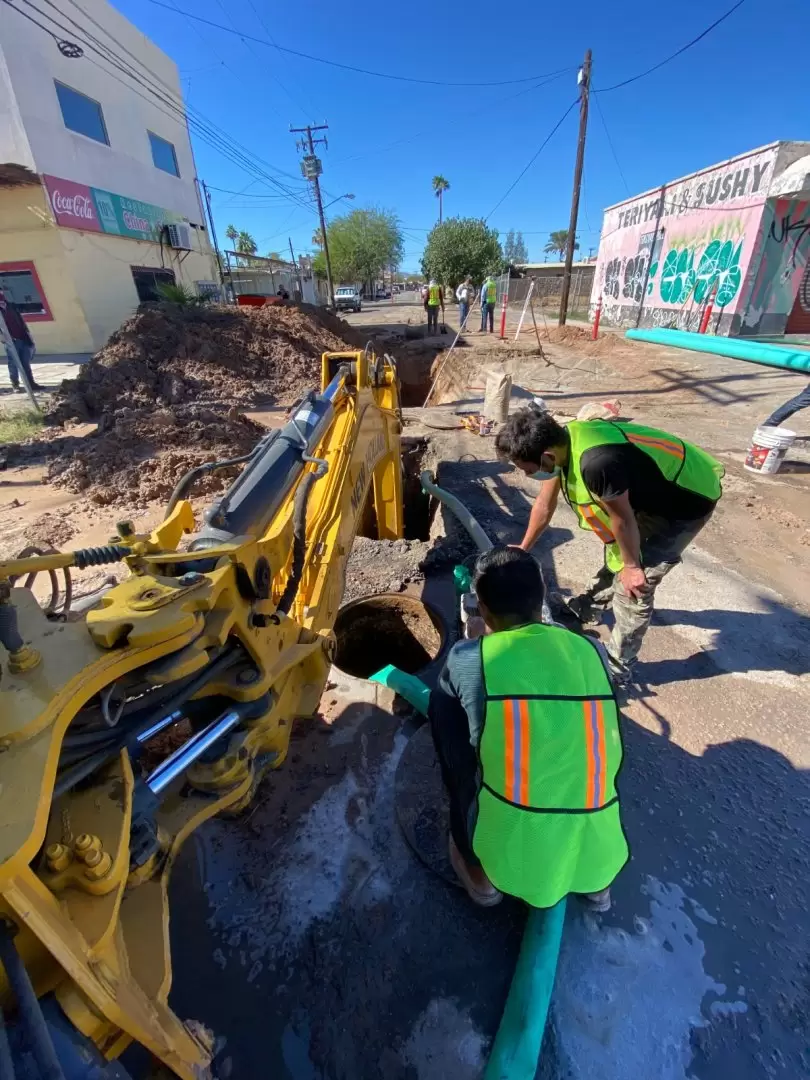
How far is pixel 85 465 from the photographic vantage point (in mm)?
6207

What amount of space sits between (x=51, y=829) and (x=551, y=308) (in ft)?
107

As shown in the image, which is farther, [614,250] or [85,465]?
[614,250]

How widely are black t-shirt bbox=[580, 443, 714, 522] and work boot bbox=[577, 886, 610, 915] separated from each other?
1.67 m

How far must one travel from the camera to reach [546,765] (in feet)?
4.91

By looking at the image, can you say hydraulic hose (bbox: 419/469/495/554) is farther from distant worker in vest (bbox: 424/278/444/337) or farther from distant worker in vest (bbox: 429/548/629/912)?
distant worker in vest (bbox: 424/278/444/337)

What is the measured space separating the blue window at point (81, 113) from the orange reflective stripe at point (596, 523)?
17442 mm

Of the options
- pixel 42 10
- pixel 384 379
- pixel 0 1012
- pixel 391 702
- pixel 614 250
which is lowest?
pixel 391 702

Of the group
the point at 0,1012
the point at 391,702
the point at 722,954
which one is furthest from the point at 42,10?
the point at 722,954

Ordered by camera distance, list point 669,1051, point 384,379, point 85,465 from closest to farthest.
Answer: point 669,1051, point 384,379, point 85,465

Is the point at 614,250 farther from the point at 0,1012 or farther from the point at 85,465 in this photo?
the point at 0,1012

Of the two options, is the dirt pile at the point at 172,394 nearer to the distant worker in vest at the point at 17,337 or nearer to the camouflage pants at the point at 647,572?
the distant worker in vest at the point at 17,337

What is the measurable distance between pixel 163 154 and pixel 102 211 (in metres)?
5.61

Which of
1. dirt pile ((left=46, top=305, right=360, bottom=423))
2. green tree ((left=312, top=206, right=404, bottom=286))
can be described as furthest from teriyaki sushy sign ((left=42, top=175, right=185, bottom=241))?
green tree ((left=312, top=206, right=404, bottom=286))

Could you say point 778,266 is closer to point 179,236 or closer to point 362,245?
point 179,236
